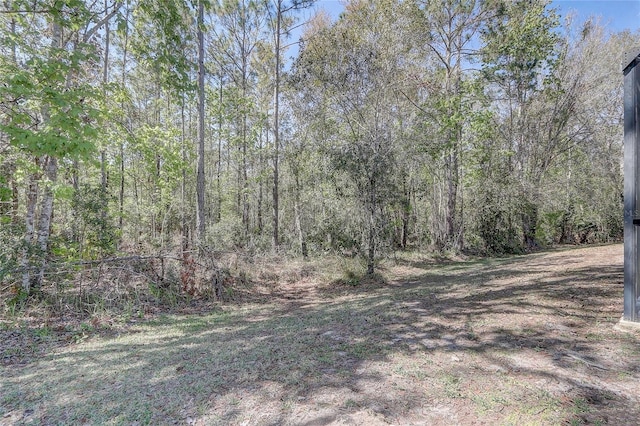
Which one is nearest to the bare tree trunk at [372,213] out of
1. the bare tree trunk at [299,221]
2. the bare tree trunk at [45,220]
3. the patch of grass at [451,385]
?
the bare tree trunk at [299,221]

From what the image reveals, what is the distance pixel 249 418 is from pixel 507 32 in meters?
15.3

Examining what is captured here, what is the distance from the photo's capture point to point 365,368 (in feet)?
8.88

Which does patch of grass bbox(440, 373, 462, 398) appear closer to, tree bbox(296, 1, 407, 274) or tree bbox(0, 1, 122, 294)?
tree bbox(0, 1, 122, 294)

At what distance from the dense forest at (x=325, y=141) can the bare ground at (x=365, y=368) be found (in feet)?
9.35

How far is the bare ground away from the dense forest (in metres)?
2.85

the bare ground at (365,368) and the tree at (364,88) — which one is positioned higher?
the tree at (364,88)

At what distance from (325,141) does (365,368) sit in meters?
9.60

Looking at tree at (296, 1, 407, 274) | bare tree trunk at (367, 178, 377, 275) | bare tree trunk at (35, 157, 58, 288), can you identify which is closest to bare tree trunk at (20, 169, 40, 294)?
bare tree trunk at (35, 157, 58, 288)

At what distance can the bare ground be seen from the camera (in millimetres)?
2088

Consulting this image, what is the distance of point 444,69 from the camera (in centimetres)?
1327

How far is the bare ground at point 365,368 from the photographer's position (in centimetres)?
209

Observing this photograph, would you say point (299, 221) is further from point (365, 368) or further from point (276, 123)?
point (365, 368)

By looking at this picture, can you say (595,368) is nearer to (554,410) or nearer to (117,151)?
(554,410)

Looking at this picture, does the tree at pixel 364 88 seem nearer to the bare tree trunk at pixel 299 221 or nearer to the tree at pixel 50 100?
the bare tree trunk at pixel 299 221
